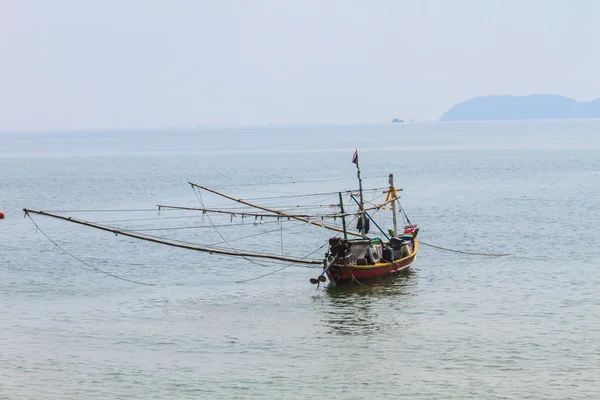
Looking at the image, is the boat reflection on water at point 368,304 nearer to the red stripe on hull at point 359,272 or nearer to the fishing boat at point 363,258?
the red stripe on hull at point 359,272

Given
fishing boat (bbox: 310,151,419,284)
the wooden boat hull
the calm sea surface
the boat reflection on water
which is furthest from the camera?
the wooden boat hull

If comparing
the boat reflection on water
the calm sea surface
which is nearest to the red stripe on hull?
the boat reflection on water

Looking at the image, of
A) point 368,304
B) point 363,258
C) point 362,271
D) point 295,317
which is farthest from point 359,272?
point 295,317

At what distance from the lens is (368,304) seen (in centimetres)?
5066

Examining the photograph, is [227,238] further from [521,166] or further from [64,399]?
[521,166]

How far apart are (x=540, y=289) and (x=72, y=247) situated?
3865 cm

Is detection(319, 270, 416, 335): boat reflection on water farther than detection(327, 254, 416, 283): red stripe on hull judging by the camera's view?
No

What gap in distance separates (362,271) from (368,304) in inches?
204

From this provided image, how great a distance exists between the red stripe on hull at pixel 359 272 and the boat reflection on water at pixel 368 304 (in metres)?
0.39

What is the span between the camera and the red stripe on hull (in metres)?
54.6

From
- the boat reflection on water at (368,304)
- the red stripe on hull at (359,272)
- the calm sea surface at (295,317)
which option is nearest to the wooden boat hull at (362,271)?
the red stripe on hull at (359,272)

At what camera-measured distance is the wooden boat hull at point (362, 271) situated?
2149 inches

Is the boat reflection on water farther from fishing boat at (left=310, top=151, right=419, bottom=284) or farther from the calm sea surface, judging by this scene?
fishing boat at (left=310, top=151, right=419, bottom=284)

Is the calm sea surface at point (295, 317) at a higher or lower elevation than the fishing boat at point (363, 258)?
lower
